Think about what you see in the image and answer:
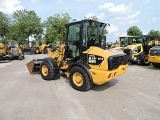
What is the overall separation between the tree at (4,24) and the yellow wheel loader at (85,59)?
1707 inches

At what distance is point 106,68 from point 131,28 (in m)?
51.1

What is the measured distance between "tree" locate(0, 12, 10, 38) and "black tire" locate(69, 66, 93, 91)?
45030mm

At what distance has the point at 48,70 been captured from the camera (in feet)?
30.5

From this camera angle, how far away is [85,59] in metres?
7.70

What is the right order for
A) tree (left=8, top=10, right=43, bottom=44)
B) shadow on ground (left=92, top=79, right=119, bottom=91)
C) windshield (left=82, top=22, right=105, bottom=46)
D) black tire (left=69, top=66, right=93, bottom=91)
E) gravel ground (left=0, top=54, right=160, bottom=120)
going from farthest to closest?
tree (left=8, top=10, right=43, bottom=44) < windshield (left=82, top=22, right=105, bottom=46) < shadow on ground (left=92, top=79, right=119, bottom=91) < black tire (left=69, top=66, right=93, bottom=91) < gravel ground (left=0, top=54, right=160, bottom=120)

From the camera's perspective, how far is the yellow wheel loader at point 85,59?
7.17 m

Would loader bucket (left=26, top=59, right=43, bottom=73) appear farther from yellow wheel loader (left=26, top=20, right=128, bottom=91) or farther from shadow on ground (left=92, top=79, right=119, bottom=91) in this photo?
shadow on ground (left=92, top=79, right=119, bottom=91)

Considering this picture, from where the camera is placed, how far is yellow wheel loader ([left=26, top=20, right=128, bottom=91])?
7172 millimetres

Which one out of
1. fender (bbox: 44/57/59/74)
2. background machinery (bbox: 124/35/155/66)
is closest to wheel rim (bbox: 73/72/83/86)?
fender (bbox: 44/57/59/74)

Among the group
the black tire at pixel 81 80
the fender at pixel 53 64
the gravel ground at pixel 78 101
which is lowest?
the gravel ground at pixel 78 101

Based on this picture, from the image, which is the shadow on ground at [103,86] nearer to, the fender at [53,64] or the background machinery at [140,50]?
the fender at [53,64]

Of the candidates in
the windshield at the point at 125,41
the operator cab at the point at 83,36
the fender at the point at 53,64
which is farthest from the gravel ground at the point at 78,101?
the windshield at the point at 125,41

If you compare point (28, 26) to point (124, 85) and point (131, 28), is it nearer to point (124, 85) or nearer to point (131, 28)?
point (131, 28)

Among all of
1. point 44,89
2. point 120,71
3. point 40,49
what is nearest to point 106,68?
point 120,71
